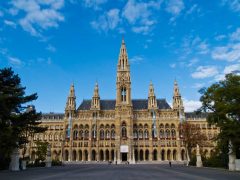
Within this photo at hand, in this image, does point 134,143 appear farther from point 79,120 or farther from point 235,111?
point 235,111

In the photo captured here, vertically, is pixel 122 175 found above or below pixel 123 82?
below

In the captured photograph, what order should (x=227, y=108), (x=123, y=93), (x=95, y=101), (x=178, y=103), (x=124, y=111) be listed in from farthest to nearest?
(x=95, y=101) < (x=178, y=103) < (x=123, y=93) < (x=124, y=111) < (x=227, y=108)


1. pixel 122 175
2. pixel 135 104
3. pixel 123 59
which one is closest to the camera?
pixel 122 175

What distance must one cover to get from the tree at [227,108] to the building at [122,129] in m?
64.8

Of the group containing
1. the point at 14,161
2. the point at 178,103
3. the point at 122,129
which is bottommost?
the point at 14,161

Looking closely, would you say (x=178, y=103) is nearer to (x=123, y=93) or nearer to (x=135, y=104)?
(x=135, y=104)

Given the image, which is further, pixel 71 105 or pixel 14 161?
pixel 71 105

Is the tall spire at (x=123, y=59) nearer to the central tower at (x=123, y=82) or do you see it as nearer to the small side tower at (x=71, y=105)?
the central tower at (x=123, y=82)

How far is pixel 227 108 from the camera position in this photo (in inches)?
1515

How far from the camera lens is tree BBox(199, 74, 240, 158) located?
38.5 m

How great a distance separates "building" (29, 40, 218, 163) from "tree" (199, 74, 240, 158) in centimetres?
6477

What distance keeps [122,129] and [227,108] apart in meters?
73.7

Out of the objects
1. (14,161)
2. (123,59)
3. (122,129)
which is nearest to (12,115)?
(14,161)

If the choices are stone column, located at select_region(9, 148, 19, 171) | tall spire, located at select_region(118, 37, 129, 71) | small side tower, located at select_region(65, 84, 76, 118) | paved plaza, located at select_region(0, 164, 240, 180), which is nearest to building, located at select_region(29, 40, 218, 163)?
small side tower, located at select_region(65, 84, 76, 118)
